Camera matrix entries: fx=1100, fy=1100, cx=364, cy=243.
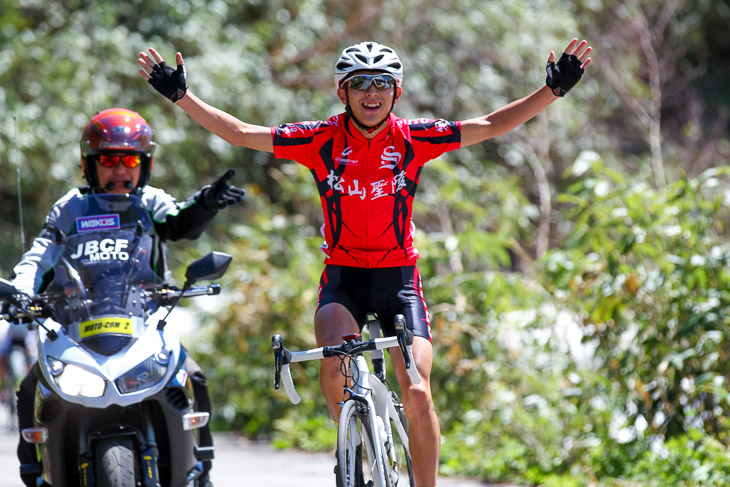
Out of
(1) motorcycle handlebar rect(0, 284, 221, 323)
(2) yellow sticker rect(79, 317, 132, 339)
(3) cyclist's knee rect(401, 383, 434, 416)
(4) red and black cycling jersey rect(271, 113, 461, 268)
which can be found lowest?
(3) cyclist's knee rect(401, 383, 434, 416)

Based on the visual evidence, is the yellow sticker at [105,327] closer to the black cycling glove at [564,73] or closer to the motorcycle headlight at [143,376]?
the motorcycle headlight at [143,376]

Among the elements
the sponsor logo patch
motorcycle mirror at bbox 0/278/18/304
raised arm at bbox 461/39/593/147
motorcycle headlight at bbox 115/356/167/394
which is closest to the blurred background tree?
the sponsor logo patch

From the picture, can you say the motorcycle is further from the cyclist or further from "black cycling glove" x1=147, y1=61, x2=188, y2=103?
"black cycling glove" x1=147, y1=61, x2=188, y2=103

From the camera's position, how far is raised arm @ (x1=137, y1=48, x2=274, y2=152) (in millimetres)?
5219

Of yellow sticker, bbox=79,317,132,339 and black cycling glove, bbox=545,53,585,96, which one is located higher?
black cycling glove, bbox=545,53,585,96

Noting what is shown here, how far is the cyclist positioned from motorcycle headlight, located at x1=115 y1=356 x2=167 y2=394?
29.7 inches

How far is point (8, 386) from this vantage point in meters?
14.3

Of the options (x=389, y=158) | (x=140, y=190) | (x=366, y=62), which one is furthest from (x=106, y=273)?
(x=366, y=62)

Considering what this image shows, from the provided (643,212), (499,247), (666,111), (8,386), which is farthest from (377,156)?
(666,111)


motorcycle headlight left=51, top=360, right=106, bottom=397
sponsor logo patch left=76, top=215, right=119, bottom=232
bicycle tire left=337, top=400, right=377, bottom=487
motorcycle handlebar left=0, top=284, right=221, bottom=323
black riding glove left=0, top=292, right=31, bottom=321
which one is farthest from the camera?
sponsor logo patch left=76, top=215, right=119, bottom=232

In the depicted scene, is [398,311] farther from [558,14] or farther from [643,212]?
[558,14]

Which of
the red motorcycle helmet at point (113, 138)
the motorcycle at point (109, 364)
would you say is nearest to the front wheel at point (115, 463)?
the motorcycle at point (109, 364)

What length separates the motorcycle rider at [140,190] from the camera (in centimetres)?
565

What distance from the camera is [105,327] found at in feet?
16.4
